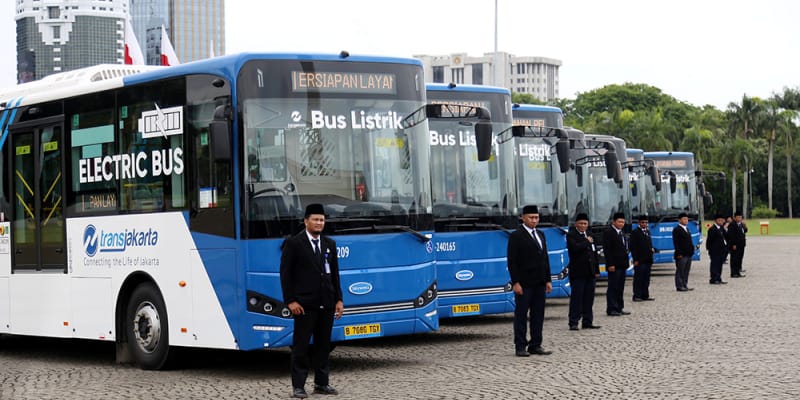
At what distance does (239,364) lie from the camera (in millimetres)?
14633

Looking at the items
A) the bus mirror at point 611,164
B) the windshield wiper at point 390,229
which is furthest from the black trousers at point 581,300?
the windshield wiper at point 390,229

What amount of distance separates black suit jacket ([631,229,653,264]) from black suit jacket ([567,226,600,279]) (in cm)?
476

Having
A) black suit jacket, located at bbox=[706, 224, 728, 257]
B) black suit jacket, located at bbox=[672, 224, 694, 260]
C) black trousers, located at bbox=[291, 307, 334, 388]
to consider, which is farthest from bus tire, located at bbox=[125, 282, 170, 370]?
black suit jacket, located at bbox=[706, 224, 728, 257]

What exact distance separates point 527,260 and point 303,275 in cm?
414

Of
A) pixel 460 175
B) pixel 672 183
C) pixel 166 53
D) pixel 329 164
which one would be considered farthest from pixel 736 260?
pixel 329 164

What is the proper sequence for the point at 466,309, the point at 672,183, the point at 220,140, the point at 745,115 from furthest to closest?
the point at 745,115, the point at 672,183, the point at 466,309, the point at 220,140

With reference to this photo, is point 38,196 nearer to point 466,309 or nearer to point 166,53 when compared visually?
point 466,309

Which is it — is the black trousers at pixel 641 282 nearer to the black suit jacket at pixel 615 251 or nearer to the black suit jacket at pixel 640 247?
the black suit jacket at pixel 640 247

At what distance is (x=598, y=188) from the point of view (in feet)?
93.8

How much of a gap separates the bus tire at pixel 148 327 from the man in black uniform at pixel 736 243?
21037 millimetres

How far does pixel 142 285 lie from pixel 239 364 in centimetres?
156

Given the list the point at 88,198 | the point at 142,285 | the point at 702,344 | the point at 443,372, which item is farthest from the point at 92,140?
the point at 702,344

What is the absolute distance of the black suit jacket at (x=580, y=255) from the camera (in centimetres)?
1811

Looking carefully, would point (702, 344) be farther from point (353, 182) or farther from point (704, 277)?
point (704, 277)
